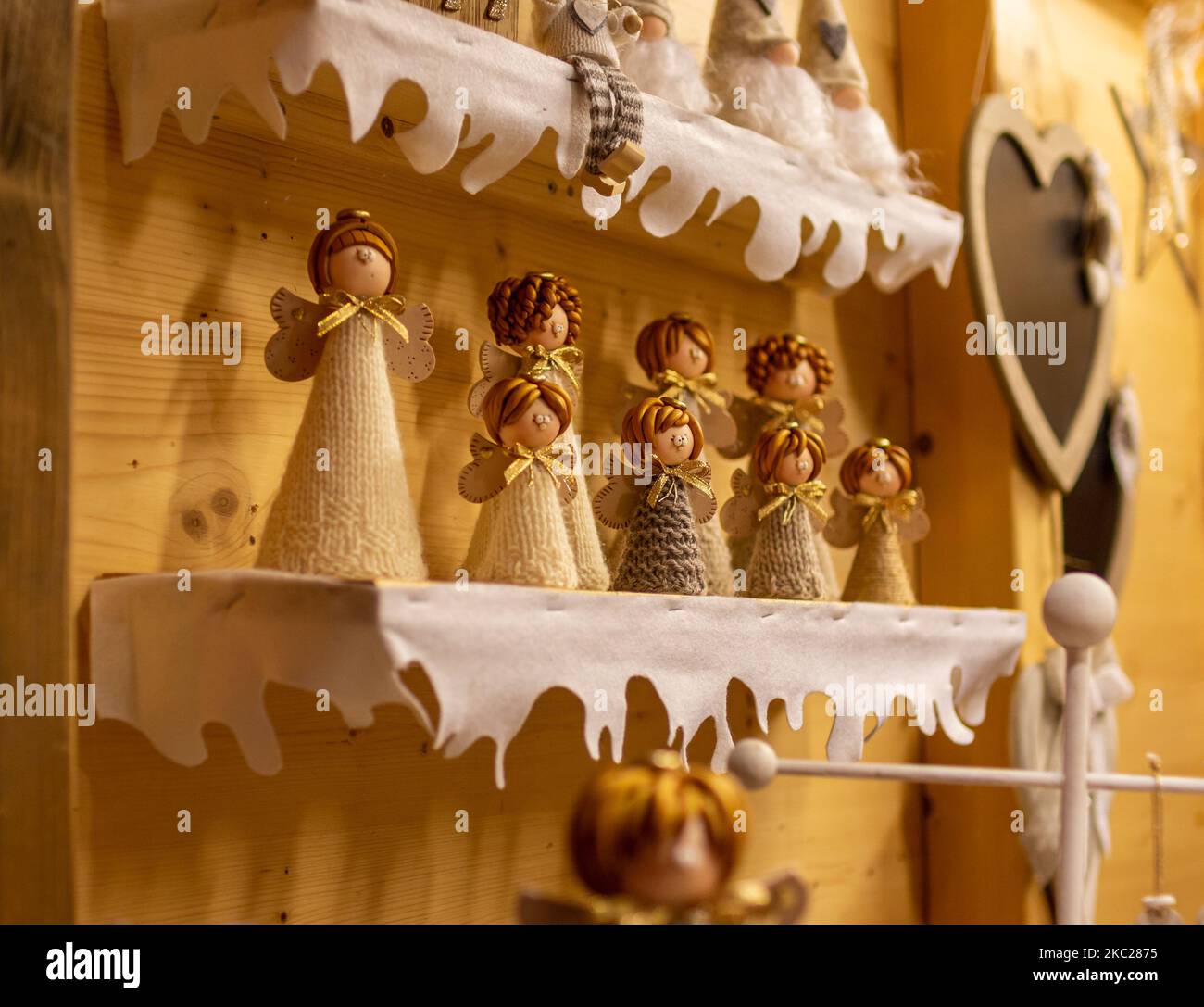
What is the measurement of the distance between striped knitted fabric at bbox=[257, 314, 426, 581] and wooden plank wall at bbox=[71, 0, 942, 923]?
0.35 ft

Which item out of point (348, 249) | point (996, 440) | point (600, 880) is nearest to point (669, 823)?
point (600, 880)

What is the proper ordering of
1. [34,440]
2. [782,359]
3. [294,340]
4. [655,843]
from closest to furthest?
[655,843] < [34,440] < [294,340] < [782,359]

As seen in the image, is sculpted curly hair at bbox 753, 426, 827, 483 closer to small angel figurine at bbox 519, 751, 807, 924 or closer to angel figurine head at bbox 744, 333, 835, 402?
angel figurine head at bbox 744, 333, 835, 402

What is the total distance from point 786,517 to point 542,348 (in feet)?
0.77

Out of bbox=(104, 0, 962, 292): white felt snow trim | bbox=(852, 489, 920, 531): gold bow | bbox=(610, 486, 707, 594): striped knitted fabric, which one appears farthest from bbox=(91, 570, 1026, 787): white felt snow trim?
bbox=(104, 0, 962, 292): white felt snow trim

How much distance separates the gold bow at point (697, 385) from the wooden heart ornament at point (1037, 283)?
16.3 inches

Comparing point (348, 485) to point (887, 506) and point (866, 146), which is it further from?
point (866, 146)

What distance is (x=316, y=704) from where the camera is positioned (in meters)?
0.86

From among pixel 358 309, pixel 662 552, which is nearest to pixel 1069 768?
pixel 662 552

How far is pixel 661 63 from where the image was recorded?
912mm

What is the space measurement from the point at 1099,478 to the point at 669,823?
1.14 metres

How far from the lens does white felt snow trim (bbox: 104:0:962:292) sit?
2.19 feet

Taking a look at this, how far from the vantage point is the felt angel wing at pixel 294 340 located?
754 millimetres
